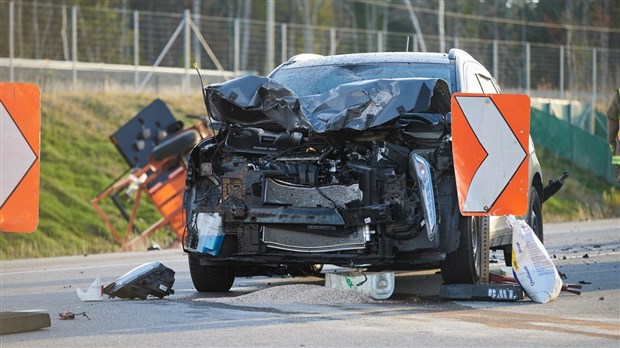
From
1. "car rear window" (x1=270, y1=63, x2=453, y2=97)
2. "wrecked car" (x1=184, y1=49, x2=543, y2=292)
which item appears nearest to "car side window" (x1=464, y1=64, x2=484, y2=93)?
"car rear window" (x1=270, y1=63, x2=453, y2=97)

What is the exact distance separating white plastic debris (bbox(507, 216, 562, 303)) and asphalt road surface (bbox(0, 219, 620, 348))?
0.40 ft

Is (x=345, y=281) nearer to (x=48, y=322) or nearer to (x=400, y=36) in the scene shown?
(x=48, y=322)

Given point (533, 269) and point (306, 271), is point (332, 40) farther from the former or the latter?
point (533, 269)

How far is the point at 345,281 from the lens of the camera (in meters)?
10.1

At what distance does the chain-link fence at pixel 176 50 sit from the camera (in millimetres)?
33781

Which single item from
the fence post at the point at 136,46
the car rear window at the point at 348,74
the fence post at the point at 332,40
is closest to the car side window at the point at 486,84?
the car rear window at the point at 348,74

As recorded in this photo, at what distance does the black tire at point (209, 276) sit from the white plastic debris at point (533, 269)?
7.74 ft

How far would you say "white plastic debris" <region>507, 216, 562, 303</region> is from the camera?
976 centimetres

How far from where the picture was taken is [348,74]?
1134cm

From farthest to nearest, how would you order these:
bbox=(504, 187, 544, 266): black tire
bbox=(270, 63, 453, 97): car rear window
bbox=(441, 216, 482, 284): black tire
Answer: bbox=(504, 187, 544, 266): black tire, bbox=(270, 63, 453, 97): car rear window, bbox=(441, 216, 482, 284): black tire

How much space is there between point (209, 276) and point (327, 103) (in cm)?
171

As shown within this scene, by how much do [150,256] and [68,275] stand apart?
11.4 ft

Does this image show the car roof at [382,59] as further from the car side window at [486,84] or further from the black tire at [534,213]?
the black tire at [534,213]

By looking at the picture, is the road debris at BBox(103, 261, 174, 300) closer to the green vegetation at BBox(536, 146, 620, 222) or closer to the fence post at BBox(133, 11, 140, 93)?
the green vegetation at BBox(536, 146, 620, 222)
